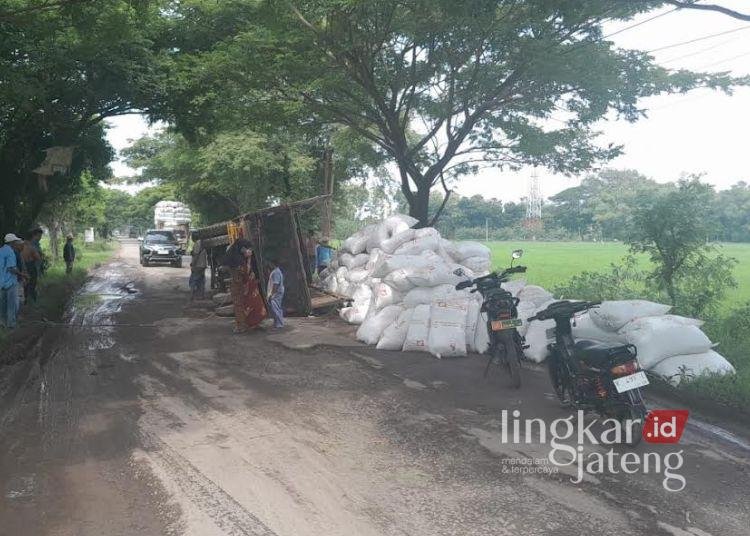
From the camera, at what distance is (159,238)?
2689 cm

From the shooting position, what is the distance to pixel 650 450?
4363mm

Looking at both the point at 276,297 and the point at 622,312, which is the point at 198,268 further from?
the point at 622,312

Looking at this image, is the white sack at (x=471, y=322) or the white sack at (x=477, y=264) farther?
the white sack at (x=477, y=264)

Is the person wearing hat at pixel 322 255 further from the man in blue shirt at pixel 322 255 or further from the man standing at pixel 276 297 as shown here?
the man standing at pixel 276 297

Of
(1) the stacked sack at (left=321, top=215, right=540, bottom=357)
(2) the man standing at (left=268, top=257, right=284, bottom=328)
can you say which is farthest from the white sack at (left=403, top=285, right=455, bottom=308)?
(2) the man standing at (left=268, top=257, right=284, bottom=328)

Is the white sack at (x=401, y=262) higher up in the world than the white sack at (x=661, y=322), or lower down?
higher up

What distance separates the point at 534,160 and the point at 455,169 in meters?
2.32

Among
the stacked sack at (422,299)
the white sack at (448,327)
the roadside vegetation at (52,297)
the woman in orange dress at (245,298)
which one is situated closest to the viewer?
the white sack at (448,327)

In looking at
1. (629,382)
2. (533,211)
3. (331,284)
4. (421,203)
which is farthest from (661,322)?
(533,211)

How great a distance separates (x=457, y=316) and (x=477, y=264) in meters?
2.57

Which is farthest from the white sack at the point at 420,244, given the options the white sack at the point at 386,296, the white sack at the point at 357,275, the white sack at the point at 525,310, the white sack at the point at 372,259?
the white sack at the point at 525,310

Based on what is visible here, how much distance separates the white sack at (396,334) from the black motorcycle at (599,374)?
3013mm

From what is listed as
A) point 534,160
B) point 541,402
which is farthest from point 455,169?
point 541,402

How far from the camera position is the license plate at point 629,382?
4.21 meters
